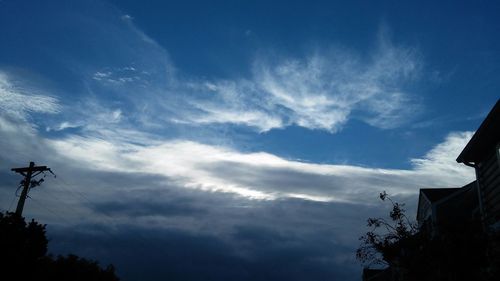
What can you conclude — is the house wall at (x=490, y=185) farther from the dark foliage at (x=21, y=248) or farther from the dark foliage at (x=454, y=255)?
the dark foliage at (x=21, y=248)

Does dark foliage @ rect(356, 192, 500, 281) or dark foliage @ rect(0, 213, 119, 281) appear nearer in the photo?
dark foliage @ rect(356, 192, 500, 281)

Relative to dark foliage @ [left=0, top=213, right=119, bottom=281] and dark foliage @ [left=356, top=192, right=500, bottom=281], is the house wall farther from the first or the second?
dark foliage @ [left=0, top=213, right=119, bottom=281]

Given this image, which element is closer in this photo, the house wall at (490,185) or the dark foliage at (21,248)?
the house wall at (490,185)

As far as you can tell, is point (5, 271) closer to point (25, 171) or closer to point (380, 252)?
point (25, 171)

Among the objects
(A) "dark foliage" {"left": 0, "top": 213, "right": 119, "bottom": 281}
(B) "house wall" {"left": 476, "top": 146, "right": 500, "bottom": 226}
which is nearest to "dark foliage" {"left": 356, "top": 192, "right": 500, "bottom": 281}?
(B) "house wall" {"left": 476, "top": 146, "right": 500, "bottom": 226}

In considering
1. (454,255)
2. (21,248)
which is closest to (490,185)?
(454,255)

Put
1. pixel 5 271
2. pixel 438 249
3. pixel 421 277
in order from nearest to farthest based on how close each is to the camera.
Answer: pixel 438 249 → pixel 421 277 → pixel 5 271

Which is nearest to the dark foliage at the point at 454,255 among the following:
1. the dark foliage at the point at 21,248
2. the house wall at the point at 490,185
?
the house wall at the point at 490,185

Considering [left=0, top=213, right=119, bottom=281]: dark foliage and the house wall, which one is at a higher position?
the house wall

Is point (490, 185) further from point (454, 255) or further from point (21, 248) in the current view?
point (21, 248)

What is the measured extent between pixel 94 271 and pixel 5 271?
2678cm

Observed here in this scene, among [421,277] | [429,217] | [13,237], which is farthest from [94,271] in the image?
[421,277]

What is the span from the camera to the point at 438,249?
11148mm

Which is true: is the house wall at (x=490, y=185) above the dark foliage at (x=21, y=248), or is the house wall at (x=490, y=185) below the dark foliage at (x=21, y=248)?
above
